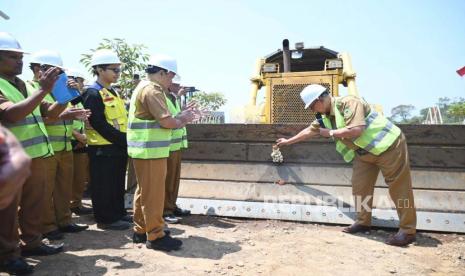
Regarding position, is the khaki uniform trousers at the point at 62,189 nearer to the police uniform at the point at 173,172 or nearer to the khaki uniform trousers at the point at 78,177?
the khaki uniform trousers at the point at 78,177

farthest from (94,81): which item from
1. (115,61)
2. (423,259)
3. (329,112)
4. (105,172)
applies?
(423,259)

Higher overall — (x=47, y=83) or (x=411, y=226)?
(x=47, y=83)

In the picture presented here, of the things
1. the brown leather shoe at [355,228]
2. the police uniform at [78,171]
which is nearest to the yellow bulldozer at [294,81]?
the brown leather shoe at [355,228]

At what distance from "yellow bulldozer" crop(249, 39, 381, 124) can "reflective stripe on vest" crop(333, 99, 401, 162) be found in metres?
2.08

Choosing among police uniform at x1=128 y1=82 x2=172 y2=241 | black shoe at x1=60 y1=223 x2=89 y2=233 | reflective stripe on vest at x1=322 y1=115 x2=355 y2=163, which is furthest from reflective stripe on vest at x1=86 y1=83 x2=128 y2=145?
reflective stripe on vest at x1=322 y1=115 x2=355 y2=163

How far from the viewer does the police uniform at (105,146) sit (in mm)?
3834

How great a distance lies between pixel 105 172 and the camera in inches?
156

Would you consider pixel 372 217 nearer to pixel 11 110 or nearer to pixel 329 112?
pixel 329 112

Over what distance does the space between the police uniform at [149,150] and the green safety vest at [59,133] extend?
3.32ft

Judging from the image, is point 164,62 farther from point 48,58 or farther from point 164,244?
point 164,244

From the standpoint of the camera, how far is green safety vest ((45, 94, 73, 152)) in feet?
12.4

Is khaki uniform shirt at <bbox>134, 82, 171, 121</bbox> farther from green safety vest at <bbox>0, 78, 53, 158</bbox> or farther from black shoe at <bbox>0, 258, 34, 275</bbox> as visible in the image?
black shoe at <bbox>0, 258, 34, 275</bbox>

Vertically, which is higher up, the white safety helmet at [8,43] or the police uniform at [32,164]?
the white safety helmet at [8,43]

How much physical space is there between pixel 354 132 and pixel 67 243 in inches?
115
